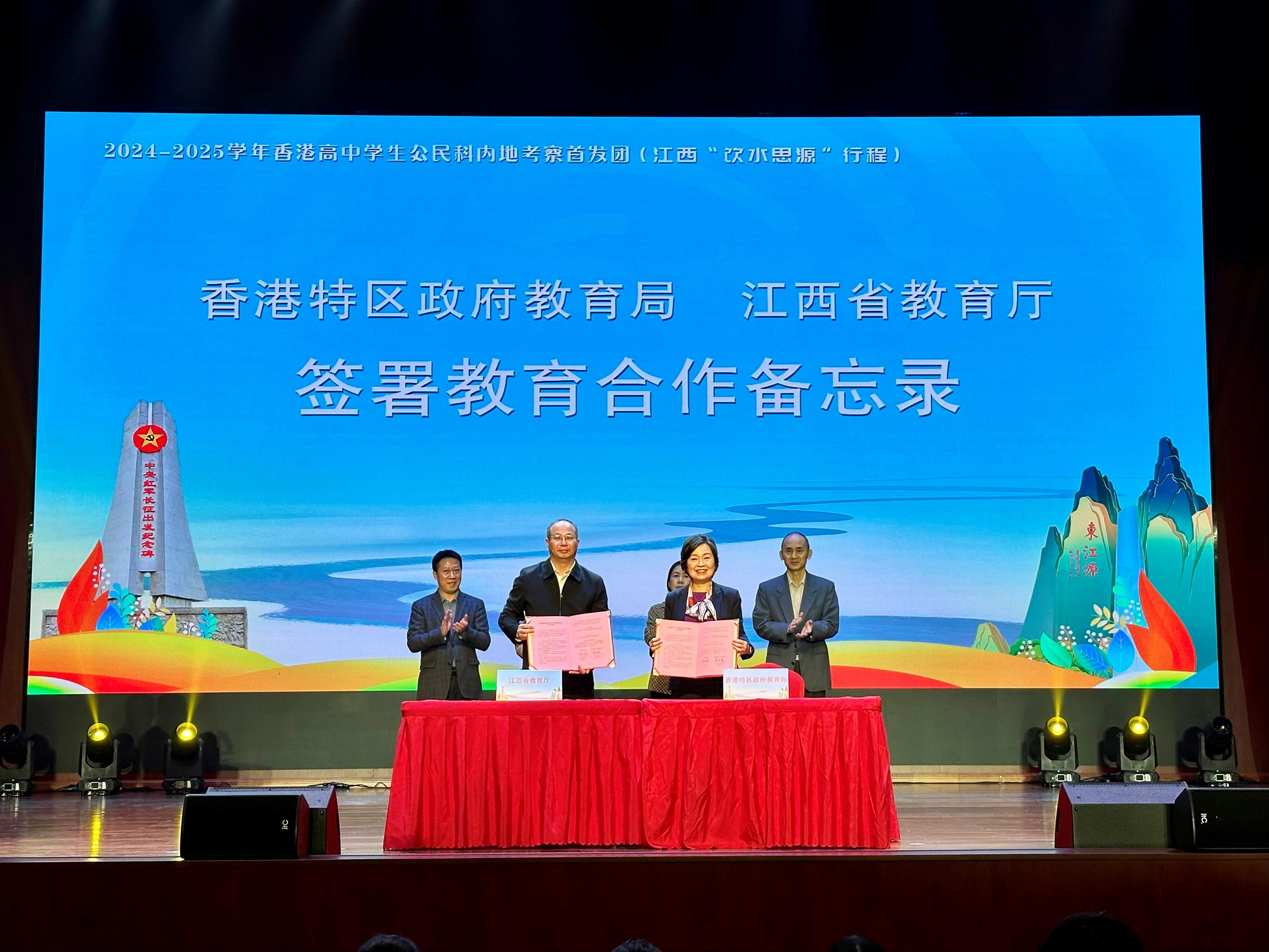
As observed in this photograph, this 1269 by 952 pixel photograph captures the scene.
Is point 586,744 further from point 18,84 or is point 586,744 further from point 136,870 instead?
point 18,84

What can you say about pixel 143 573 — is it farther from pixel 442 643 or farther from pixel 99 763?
pixel 442 643

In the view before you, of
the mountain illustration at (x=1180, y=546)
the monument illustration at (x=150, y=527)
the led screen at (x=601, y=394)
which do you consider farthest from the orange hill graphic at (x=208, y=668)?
the mountain illustration at (x=1180, y=546)

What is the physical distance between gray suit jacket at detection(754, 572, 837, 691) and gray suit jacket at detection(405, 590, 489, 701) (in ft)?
3.94

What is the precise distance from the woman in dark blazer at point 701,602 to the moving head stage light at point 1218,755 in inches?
130

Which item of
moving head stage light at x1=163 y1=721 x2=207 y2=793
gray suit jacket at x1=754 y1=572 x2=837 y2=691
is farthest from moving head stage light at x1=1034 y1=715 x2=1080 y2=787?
moving head stage light at x1=163 y1=721 x2=207 y2=793

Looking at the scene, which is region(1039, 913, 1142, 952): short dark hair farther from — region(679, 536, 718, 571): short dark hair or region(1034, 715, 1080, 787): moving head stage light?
region(1034, 715, 1080, 787): moving head stage light

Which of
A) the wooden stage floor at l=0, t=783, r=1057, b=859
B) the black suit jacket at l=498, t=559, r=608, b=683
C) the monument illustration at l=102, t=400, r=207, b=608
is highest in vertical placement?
the monument illustration at l=102, t=400, r=207, b=608

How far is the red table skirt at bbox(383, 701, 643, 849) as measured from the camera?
3.96m

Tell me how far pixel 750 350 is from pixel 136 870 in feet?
13.5

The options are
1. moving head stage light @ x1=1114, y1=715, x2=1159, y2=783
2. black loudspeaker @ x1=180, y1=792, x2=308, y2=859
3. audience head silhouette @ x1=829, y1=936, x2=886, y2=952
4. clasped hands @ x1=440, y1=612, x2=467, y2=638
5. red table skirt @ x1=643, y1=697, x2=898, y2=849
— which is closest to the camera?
audience head silhouette @ x1=829, y1=936, x2=886, y2=952

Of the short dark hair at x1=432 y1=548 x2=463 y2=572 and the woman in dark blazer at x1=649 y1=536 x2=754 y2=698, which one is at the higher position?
A: the short dark hair at x1=432 y1=548 x2=463 y2=572

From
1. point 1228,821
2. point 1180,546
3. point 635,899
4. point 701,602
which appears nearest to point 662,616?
point 701,602

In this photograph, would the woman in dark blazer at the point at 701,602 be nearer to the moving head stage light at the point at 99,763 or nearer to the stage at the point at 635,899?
the stage at the point at 635,899

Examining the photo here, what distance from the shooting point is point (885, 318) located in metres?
6.72
